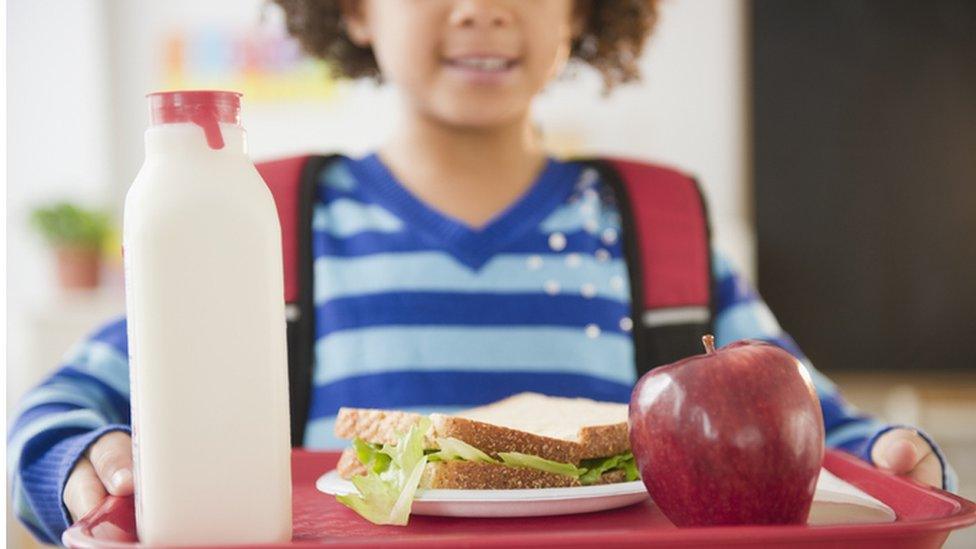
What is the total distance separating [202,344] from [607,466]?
319mm

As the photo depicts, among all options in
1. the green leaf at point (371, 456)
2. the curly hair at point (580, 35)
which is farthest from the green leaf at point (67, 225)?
the green leaf at point (371, 456)

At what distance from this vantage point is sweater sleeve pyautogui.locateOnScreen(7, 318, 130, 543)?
0.79m

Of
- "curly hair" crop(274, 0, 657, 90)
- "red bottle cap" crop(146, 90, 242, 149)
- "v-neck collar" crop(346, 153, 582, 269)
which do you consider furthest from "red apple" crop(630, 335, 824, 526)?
"curly hair" crop(274, 0, 657, 90)

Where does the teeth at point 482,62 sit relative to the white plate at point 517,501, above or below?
above

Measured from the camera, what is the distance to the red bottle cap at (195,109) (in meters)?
0.56

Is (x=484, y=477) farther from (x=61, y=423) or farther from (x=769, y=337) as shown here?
(x=769, y=337)

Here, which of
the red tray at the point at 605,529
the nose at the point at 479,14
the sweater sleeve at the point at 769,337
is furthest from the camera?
the nose at the point at 479,14

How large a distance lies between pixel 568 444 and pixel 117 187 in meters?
3.17

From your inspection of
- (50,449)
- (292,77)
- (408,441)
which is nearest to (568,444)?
(408,441)

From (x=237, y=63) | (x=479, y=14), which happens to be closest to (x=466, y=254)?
(x=479, y=14)

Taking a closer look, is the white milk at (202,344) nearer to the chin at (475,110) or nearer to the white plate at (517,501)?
the white plate at (517,501)

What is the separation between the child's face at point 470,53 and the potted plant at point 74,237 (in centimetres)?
226

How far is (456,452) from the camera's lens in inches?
A: 27.1

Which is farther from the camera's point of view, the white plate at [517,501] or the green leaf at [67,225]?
the green leaf at [67,225]
